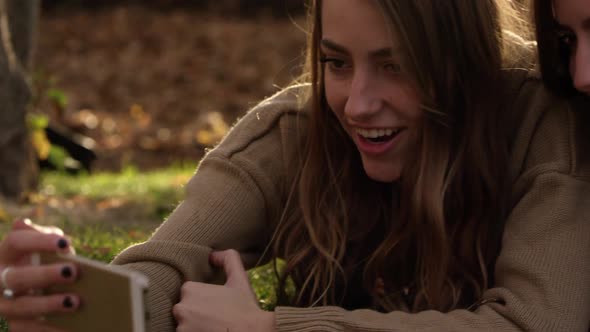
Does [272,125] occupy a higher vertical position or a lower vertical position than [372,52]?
lower

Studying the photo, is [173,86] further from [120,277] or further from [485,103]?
[120,277]

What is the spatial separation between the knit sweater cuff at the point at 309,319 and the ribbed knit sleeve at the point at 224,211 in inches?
12.0

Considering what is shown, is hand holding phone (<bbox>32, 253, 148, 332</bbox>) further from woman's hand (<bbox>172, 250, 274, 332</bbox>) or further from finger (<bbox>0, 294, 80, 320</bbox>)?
woman's hand (<bbox>172, 250, 274, 332</bbox>)

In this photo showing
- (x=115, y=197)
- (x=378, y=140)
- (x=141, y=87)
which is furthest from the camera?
(x=141, y=87)

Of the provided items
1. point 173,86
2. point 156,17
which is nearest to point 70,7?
point 156,17

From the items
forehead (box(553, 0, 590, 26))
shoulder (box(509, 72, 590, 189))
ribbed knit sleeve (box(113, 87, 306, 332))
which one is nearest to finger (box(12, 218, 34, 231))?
ribbed knit sleeve (box(113, 87, 306, 332))

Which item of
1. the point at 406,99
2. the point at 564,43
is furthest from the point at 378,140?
the point at 564,43

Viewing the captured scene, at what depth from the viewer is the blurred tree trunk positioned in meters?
5.59

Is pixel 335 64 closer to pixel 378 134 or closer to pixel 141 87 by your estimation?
pixel 378 134

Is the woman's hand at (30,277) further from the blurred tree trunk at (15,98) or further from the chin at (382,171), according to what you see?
the blurred tree trunk at (15,98)

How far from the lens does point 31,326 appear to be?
2.14 metres

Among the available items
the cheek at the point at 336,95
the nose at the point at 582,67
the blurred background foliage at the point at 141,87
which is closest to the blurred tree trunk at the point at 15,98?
the blurred background foliage at the point at 141,87

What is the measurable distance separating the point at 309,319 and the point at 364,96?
59 cm

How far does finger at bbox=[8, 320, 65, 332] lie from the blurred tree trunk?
138 inches
